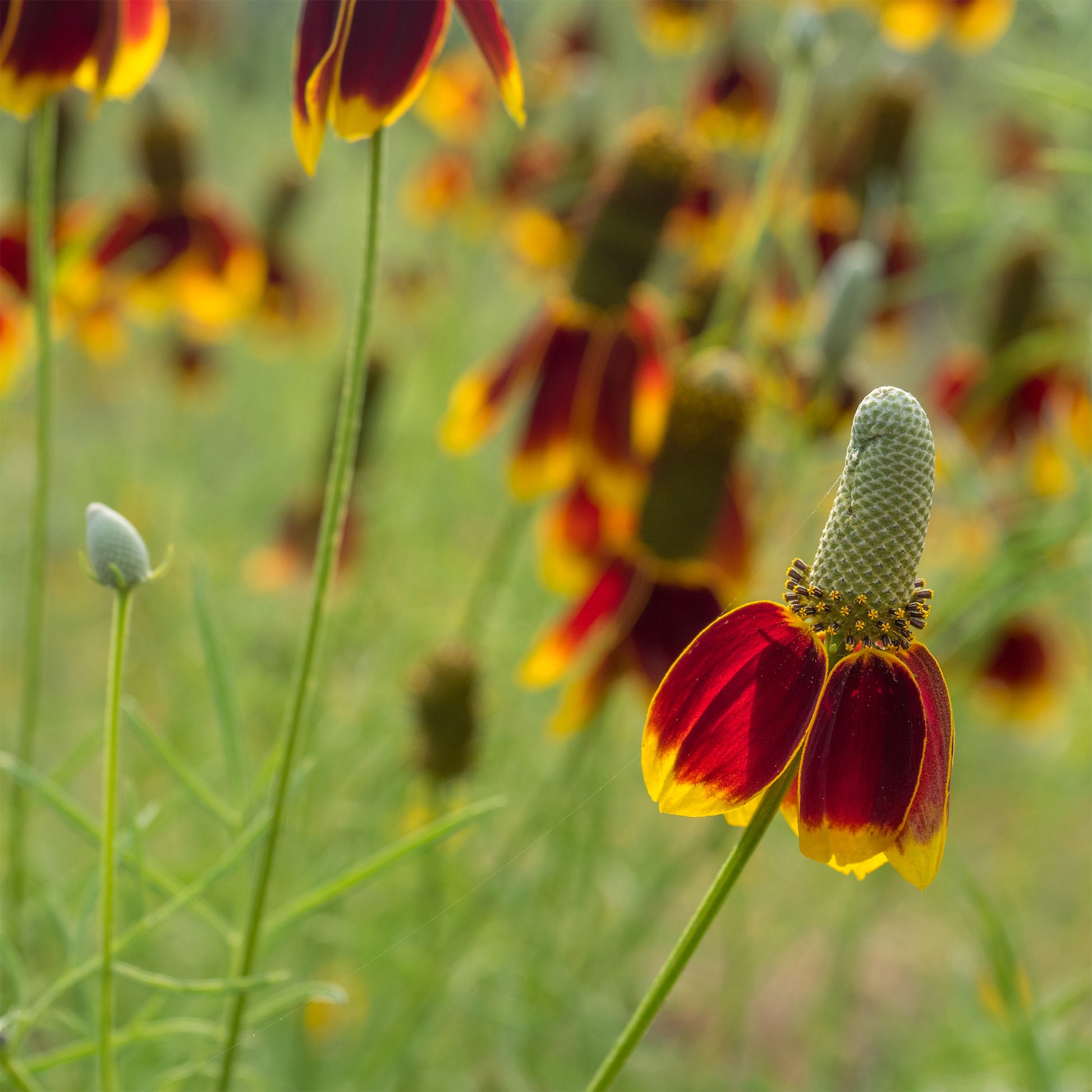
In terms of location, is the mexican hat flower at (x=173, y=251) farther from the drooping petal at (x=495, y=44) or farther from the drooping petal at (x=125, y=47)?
the drooping petal at (x=495, y=44)

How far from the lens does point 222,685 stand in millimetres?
534

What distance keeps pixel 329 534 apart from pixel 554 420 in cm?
55

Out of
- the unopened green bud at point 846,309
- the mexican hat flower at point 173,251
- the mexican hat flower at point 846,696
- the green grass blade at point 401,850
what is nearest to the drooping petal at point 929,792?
the mexican hat flower at point 846,696

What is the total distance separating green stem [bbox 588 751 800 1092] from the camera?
0.30 meters

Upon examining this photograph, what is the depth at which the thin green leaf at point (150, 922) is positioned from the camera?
1.45 ft

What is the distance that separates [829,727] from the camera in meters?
0.32

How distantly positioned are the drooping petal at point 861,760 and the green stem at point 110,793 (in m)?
0.20

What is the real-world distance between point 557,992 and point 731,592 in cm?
49

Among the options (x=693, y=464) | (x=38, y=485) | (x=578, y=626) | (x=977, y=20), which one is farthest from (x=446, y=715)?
(x=977, y=20)

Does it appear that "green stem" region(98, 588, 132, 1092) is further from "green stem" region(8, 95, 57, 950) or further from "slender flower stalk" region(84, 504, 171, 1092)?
"green stem" region(8, 95, 57, 950)

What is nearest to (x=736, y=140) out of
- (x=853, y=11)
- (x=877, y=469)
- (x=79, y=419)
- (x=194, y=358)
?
(x=853, y=11)

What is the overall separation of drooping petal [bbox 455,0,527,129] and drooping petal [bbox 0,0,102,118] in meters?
0.19

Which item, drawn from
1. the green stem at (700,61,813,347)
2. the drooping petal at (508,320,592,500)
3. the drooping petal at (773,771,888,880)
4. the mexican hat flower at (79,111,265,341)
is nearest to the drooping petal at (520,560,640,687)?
the drooping petal at (508,320,592,500)

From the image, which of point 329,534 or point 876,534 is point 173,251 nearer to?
point 329,534
